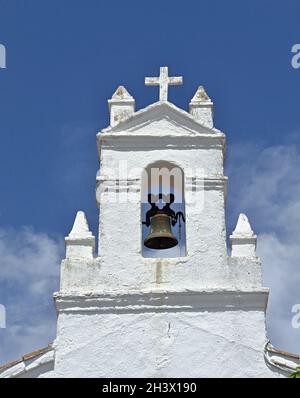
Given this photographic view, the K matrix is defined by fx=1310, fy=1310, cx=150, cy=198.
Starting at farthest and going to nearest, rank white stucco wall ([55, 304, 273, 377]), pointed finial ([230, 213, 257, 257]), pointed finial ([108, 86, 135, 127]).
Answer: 1. pointed finial ([108, 86, 135, 127])
2. pointed finial ([230, 213, 257, 257])
3. white stucco wall ([55, 304, 273, 377])

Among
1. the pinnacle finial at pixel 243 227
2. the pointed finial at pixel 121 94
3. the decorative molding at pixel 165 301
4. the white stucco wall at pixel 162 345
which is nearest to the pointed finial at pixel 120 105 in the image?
the pointed finial at pixel 121 94

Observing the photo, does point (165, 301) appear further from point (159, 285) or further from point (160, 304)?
point (159, 285)

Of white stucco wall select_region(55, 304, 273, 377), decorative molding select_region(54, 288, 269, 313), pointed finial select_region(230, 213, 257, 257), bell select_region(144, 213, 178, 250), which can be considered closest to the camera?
white stucco wall select_region(55, 304, 273, 377)

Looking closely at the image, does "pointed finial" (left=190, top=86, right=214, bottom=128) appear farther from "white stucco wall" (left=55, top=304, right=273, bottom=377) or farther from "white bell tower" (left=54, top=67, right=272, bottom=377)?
"white stucco wall" (left=55, top=304, right=273, bottom=377)

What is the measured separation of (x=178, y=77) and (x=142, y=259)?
2784 millimetres

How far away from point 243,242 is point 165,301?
1.34 meters

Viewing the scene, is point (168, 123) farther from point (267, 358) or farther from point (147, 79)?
point (267, 358)

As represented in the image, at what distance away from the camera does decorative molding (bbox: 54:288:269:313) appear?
52.9ft

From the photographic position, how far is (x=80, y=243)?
16.7 m

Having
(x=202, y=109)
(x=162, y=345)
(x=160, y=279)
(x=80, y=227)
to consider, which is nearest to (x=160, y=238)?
(x=160, y=279)

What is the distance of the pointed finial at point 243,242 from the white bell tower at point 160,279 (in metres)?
0.01

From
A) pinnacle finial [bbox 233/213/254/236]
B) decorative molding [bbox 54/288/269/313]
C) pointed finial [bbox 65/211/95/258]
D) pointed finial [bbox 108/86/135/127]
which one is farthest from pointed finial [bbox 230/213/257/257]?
pointed finial [bbox 108/86/135/127]

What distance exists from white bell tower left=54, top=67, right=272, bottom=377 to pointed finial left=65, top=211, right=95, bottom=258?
0.5 inches
